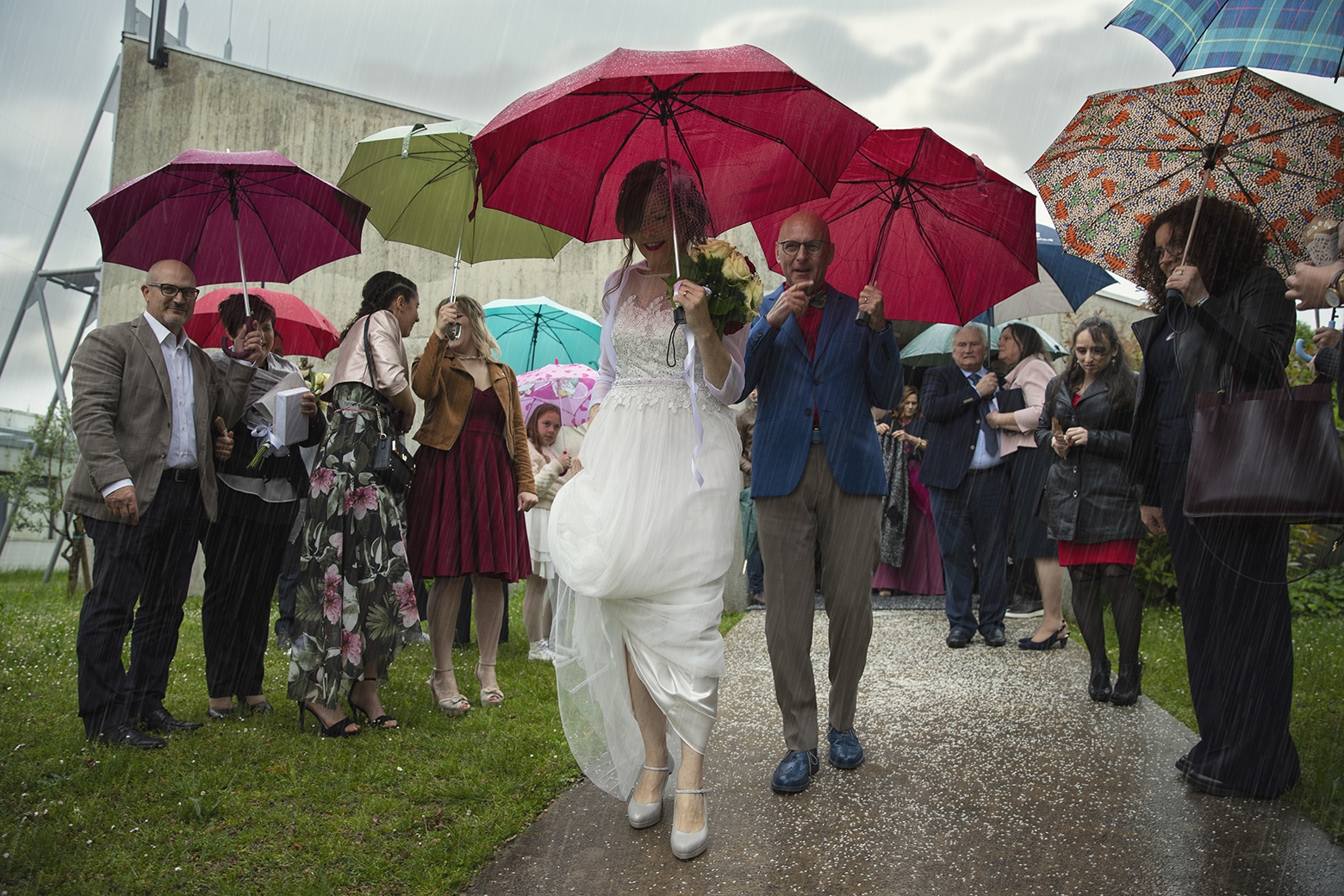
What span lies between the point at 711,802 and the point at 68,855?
2304 millimetres

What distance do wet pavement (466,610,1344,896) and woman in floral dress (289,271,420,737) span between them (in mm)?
1429

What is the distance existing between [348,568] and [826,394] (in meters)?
2.52

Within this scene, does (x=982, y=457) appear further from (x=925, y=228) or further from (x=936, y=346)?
(x=925, y=228)

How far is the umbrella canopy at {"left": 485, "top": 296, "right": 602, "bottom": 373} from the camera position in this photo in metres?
8.78

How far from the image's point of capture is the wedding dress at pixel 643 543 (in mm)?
3604

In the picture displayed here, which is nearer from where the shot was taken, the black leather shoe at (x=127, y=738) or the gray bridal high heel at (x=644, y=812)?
the gray bridal high heel at (x=644, y=812)

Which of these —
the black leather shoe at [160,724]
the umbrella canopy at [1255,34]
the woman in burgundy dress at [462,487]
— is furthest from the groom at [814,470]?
Result: the black leather shoe at [160,724]

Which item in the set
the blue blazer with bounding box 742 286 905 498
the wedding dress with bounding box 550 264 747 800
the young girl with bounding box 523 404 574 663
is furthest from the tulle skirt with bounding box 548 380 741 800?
the young girl with bounding box 523 404 574 663

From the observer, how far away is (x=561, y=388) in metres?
8.02

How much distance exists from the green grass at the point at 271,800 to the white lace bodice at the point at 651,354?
1.73 meters

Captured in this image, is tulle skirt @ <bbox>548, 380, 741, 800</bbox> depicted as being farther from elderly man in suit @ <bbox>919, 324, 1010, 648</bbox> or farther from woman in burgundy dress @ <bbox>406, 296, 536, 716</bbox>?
elderly man in suit @ <bbox>919, 324, 1010, 648</bbox>

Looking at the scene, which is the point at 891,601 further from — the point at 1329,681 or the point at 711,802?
the point at 711,802

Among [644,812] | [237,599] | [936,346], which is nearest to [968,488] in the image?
[936,346]

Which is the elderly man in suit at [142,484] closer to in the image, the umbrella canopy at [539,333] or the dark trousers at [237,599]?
the dark trousers at [237,599]
